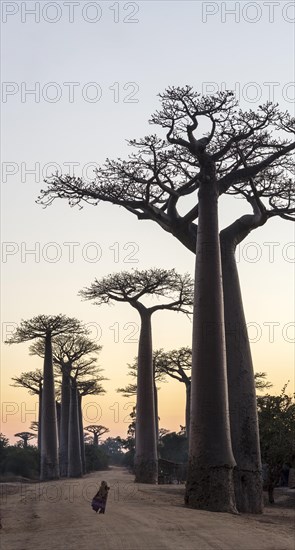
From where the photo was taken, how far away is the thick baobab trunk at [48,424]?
121 ft

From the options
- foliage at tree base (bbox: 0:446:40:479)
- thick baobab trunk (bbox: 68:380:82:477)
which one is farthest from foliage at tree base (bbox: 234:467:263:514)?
foliage at tree base (bbox: 0:446:40:479)

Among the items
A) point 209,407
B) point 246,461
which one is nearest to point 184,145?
point 209,407

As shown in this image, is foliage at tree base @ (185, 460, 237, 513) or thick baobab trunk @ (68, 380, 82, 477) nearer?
foliage at tree base @ (185, 460, 237, 513)

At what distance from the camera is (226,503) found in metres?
16.0

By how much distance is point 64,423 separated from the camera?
154 ft

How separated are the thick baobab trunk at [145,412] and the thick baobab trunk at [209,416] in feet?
46.1

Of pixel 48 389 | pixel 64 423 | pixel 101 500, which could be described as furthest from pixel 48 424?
pixel 101 500

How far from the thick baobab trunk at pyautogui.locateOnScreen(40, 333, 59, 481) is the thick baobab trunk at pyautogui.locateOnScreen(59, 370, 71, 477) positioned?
827cm

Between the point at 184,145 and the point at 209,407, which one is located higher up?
the point at 184,145

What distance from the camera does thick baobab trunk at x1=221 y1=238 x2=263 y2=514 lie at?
1798 centimetres

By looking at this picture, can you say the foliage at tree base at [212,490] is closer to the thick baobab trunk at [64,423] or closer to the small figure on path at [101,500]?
the small figure on path at [101,500]

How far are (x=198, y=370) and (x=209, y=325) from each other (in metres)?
0.92

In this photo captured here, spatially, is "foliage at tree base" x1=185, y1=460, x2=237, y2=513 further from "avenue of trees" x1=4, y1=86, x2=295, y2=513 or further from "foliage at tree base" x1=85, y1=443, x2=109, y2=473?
"foliage at tree base" x1=85, y1=443, x2=109, y2=473

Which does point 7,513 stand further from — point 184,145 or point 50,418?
point 50,418
